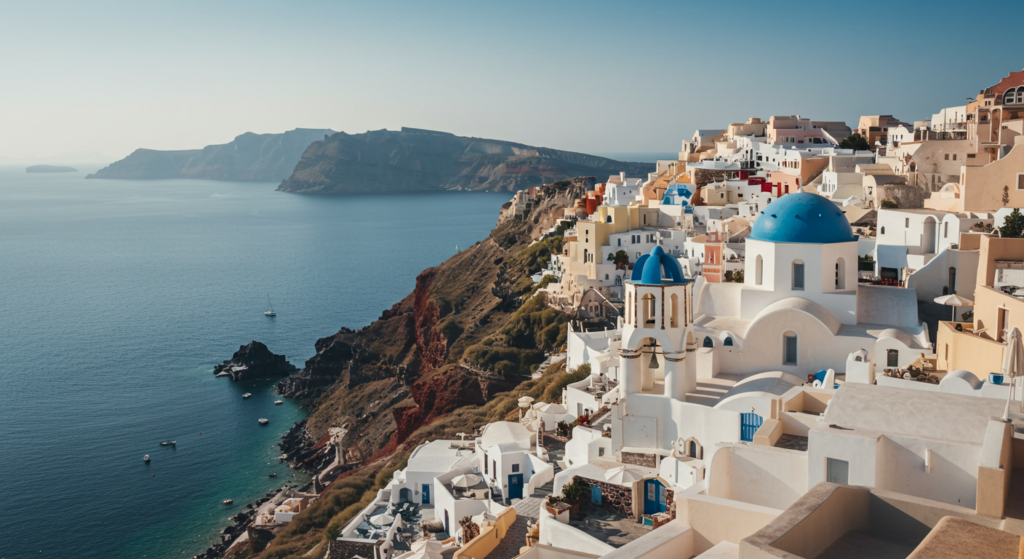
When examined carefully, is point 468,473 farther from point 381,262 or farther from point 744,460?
point 381,262

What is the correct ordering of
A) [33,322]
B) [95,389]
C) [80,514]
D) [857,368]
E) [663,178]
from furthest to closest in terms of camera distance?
1. [33,322]
2. [663,178]
3. [95,389]
4. [80,514]
5. [857,368]

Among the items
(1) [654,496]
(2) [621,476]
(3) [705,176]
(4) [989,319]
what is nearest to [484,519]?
(2) [621,476]

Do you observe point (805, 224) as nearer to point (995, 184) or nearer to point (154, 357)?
point (995, 184)

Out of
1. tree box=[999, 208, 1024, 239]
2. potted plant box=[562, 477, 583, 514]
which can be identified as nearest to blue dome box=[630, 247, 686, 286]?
potted plant box=[562, 477, 583, 514]

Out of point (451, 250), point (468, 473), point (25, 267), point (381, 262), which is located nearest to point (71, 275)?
point (25, 267)

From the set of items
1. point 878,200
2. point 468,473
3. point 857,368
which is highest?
point 878,200

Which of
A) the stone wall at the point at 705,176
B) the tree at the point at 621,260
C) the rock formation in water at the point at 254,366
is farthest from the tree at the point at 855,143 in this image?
the rock formation in water at the point at 254,366
